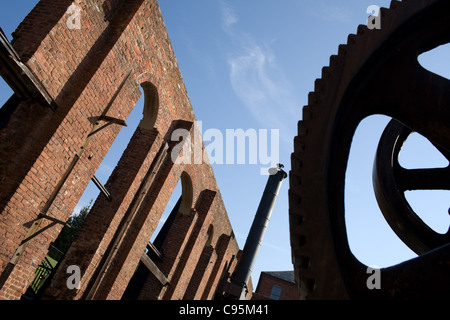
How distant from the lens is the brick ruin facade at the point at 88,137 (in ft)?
17.9

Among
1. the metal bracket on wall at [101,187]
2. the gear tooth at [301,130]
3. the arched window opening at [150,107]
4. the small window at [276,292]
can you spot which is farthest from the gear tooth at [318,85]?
the small window at [276,292]

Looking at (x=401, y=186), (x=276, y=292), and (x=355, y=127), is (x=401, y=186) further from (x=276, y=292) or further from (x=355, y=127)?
(x=276, y=292)

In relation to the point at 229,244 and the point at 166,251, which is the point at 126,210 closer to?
the point at 166,251

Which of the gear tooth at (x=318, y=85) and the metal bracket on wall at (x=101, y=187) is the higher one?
the metal bracket on wall at (x=101, y=187)

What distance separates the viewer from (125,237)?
8.81 meters

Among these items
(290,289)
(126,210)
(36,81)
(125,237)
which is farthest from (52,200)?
(290,289)

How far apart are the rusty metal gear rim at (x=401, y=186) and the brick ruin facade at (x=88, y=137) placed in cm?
484

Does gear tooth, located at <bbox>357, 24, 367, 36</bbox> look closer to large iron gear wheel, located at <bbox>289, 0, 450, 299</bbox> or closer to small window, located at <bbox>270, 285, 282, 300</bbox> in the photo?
large iron gear wheel, located at <bbox>289, 0, 450, 299</bbox>

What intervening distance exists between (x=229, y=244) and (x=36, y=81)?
14.0 meters

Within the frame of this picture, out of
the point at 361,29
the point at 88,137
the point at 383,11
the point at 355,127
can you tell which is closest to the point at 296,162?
the point at 355,127

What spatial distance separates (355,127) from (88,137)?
5749mm

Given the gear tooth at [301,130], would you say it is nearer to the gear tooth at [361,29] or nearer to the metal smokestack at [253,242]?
the gear tooth at [361,29]

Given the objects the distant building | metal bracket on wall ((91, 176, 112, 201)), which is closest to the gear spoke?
metal bracket on wall ((91, 176, 112, 201))
